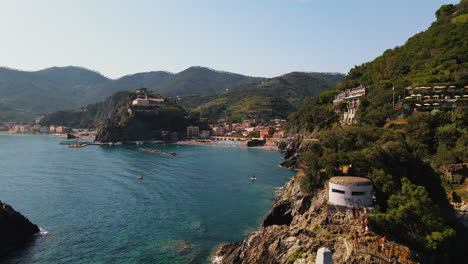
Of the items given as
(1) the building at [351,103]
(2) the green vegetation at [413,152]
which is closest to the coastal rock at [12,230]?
(2) the green vegetation at [413,152]

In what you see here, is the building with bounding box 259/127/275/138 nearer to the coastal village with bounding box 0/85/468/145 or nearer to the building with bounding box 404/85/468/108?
the coastal village with bounding box 0/85/468/145

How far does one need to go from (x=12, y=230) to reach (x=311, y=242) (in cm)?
2390

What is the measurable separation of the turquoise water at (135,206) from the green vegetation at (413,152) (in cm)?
1025

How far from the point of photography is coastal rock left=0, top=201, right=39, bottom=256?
25991 mm

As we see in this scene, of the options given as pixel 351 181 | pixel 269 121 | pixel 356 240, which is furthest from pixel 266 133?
pixel 356 240

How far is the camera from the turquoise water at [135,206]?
25594mm

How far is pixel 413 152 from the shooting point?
29656 mm

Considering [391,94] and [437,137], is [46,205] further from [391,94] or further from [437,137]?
[391,94]

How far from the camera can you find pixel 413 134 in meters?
32.8

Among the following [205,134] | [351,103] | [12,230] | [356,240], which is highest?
[351,103]

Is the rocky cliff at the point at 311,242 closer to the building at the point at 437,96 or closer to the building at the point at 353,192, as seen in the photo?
the building at the point at 353,192

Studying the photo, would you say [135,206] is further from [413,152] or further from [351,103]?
[351,103]

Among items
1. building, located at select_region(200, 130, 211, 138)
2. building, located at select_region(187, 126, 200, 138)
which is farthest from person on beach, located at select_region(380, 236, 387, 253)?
building, located at select_region(187, 126, 200, 138)

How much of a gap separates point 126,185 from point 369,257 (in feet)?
123
